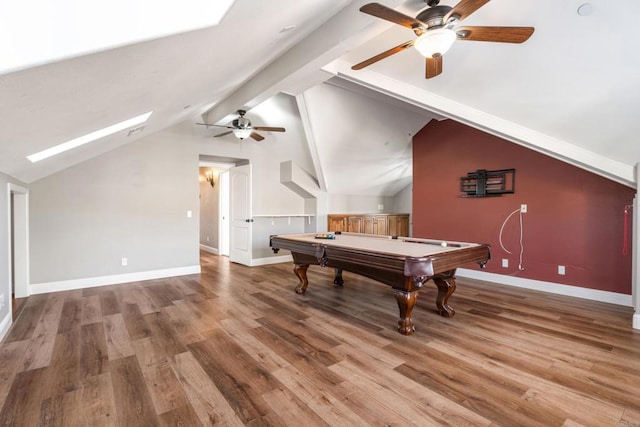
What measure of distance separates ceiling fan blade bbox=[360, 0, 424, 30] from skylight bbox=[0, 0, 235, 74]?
1023mm

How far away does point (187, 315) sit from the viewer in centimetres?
336

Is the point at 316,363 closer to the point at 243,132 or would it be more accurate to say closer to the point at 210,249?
the point at 243,132

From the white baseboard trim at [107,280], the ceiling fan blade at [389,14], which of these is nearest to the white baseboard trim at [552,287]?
the ceiling fan blade at [389,14]

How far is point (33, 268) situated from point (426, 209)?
20.7 ft

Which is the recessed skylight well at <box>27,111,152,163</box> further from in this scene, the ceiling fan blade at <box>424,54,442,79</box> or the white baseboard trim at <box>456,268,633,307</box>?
the white baseboard trim at <box>456,268,633,307</box>

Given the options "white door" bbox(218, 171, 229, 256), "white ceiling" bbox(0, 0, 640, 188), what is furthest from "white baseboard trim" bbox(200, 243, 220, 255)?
"white ceiling" bbox(0, 0, 640, 188)

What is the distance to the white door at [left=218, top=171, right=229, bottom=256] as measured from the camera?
776 centimetres

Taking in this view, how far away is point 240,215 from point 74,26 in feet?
18.2

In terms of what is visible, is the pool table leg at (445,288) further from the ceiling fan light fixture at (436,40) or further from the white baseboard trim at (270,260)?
the white baseboard trim at (270,260)

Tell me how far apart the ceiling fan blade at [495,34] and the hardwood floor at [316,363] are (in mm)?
2292

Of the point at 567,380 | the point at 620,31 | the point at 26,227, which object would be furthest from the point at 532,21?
the point at 26,227

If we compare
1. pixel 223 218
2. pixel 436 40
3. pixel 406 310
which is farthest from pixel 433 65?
pixel 223 218

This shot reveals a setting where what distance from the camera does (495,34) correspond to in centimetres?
198

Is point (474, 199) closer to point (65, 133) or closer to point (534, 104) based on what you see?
point (534, 104)
